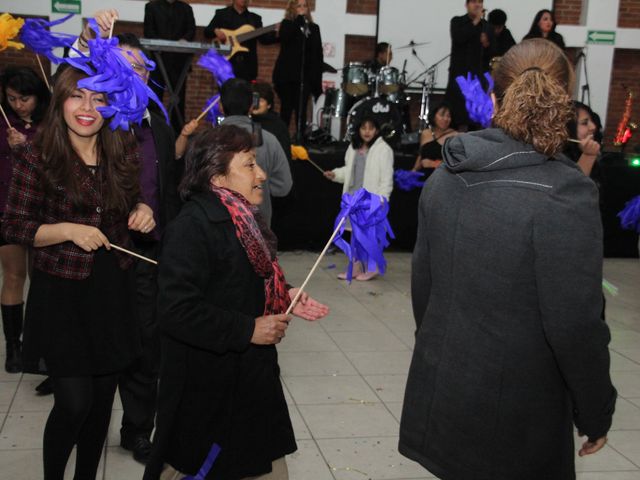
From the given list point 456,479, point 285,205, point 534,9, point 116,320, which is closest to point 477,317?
point 456,479

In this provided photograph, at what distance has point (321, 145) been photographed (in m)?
9.54

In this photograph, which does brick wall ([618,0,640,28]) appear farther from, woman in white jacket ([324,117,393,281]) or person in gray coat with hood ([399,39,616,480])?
person in gray coat with hood ([399,39,616,480])

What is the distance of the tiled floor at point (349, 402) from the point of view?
3.46m

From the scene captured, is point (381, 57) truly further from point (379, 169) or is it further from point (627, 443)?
point (627, 443)

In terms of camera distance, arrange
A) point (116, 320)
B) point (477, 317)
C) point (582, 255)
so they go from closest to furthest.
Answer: point (582, 255) < point (477, 317) < point (116, 320)

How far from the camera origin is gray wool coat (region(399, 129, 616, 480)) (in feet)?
5.93

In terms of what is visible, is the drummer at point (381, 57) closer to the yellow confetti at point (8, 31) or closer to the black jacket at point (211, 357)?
the yellow confetti at point (8, 31)

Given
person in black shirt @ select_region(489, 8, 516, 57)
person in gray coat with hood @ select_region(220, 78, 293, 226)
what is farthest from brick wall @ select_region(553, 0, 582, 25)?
person in gray coat with hood @ select_region(220, 78, 293, 226)

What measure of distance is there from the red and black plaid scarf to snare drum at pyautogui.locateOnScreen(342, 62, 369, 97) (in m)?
8.66

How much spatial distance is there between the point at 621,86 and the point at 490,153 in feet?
38.3

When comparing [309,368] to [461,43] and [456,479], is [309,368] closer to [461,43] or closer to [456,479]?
[456,479]

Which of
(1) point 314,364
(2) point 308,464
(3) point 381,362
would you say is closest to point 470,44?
(3) point 381,362

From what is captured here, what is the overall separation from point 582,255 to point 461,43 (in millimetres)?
8257

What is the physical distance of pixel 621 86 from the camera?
1251 centimetres
